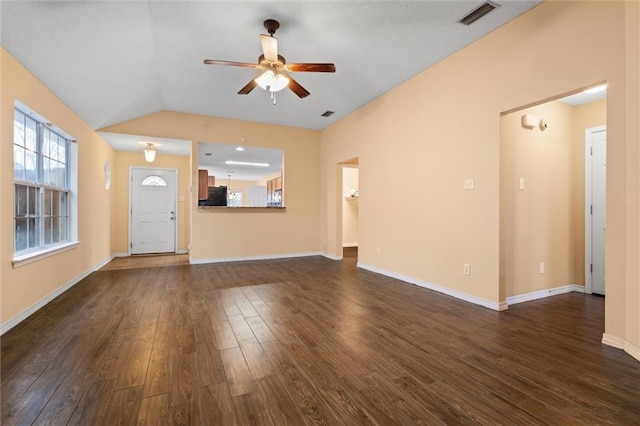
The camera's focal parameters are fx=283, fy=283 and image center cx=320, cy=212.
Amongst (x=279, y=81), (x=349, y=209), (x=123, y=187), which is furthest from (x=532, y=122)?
(x=123, y=187)

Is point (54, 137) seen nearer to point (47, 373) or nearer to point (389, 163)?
point (47, 373)

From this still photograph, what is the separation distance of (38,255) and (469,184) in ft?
15.2

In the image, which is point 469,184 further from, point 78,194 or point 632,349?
point 78,194

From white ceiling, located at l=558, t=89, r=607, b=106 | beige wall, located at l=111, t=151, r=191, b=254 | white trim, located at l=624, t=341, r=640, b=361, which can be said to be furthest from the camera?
beige wall, located at l=111, t=151, r=191, b=254

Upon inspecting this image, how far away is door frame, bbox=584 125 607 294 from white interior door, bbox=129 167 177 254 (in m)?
7.55

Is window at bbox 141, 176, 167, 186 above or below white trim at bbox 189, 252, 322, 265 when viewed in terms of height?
above

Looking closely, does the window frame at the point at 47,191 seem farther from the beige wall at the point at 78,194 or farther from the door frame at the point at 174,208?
the door frame at the point at 174,208

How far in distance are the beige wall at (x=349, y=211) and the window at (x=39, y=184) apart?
18.7 feet

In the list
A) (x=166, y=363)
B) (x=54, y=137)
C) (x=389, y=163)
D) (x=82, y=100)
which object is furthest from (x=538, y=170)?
(x=54, y=137)

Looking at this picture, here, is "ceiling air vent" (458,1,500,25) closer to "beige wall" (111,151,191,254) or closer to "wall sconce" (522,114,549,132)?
"wall sconce" (522,114,549,132)

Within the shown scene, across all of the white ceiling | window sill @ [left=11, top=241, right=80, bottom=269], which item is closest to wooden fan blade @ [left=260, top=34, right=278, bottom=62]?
window sill @ [left=11, top=241, right=80, bottom=269]

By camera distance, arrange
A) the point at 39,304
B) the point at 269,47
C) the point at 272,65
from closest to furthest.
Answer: the point at 269,47 → the point at 272,65 → the point at 39,304

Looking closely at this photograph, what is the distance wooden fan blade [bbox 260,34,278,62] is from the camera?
255cm

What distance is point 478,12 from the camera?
2.62 m
